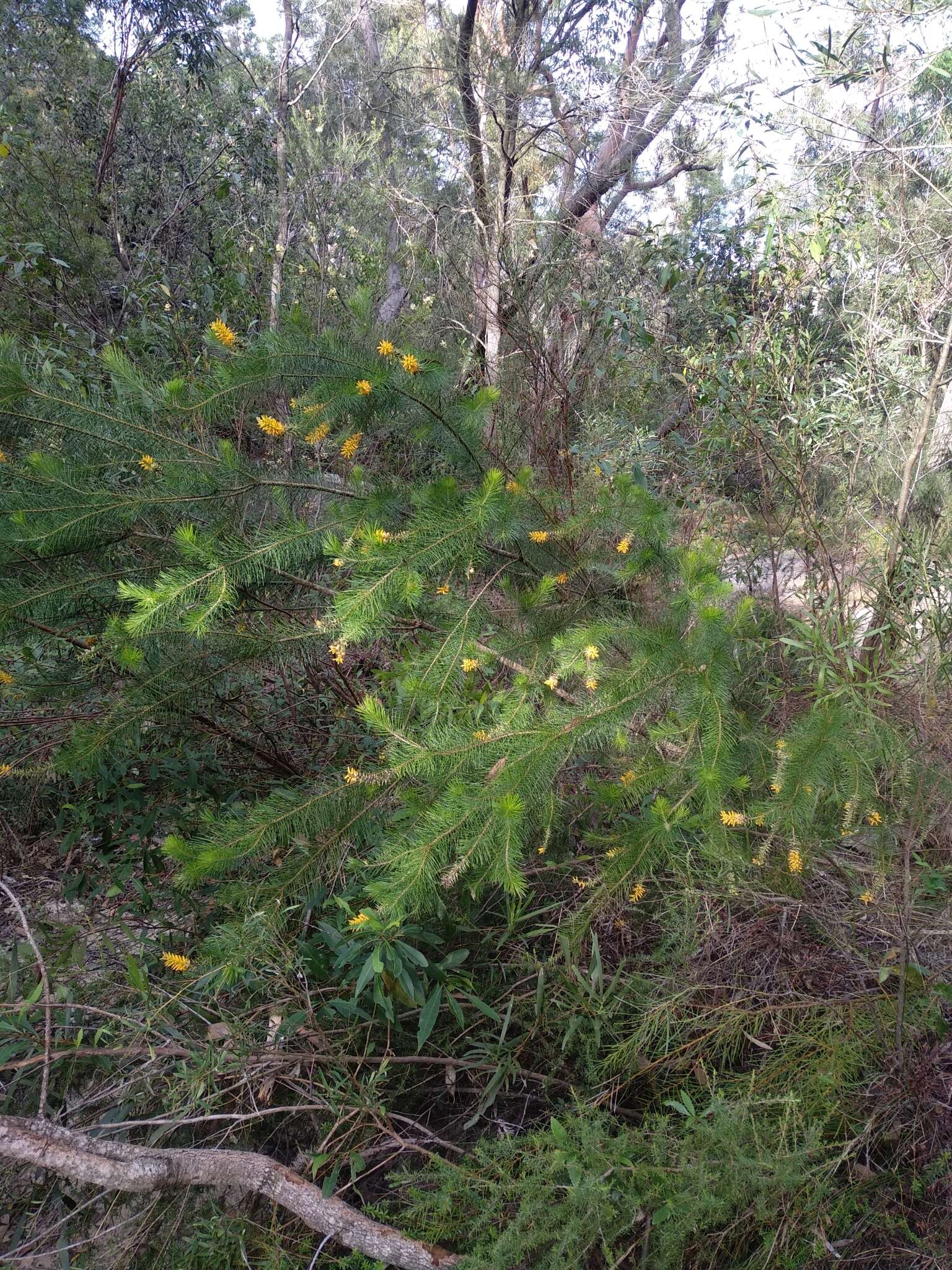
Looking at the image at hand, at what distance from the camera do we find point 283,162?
5.09 meters

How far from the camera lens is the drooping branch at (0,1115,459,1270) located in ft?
5.13

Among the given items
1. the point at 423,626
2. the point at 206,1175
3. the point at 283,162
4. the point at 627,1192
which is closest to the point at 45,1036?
the point at 206,1175

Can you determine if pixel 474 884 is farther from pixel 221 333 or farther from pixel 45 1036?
pixel 221 333

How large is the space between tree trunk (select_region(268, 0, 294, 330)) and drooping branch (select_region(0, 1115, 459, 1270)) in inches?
160

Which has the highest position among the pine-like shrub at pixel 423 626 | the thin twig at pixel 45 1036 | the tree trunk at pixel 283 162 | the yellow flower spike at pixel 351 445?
the tree trunk at pixel 283 162

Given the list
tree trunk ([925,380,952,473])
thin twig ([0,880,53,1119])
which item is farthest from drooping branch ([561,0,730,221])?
thin twig ([0,880,53,1119])

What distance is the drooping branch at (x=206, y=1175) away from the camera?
5.13ft

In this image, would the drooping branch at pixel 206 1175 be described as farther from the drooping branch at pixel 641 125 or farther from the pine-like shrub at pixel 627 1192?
the drooping branch at pixel 641 125

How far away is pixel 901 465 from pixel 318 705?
8.25ft

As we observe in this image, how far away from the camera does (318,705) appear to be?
336 centimetres

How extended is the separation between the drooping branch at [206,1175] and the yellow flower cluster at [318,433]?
1.65 meters

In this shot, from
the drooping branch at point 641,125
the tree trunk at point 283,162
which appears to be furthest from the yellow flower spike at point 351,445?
the drooping branch at point 641,125

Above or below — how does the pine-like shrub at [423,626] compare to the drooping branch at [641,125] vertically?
below

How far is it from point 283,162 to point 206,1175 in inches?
213
